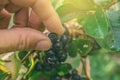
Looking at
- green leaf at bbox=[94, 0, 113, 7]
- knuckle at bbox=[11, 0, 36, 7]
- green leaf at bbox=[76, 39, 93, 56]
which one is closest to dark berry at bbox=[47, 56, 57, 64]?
green leaf at bbox=[76, 39, 93, 56]

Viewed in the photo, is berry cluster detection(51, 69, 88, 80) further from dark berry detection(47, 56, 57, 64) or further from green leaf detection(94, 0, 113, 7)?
green leaf detection(94, 0, 113, 7)

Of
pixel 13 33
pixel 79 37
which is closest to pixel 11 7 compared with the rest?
pixel 13 33

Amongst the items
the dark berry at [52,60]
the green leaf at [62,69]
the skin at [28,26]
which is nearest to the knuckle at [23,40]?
the skin at [28,26]

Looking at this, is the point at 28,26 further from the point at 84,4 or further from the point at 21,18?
the point at 84,4

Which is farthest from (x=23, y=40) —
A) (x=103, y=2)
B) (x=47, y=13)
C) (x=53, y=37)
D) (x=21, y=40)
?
(x=103, y=2)

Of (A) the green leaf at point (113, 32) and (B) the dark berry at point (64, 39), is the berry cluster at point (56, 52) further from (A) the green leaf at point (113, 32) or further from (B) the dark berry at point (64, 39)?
(A) the green leaf at point (113, 32)

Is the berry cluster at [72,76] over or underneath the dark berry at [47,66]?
underneath
